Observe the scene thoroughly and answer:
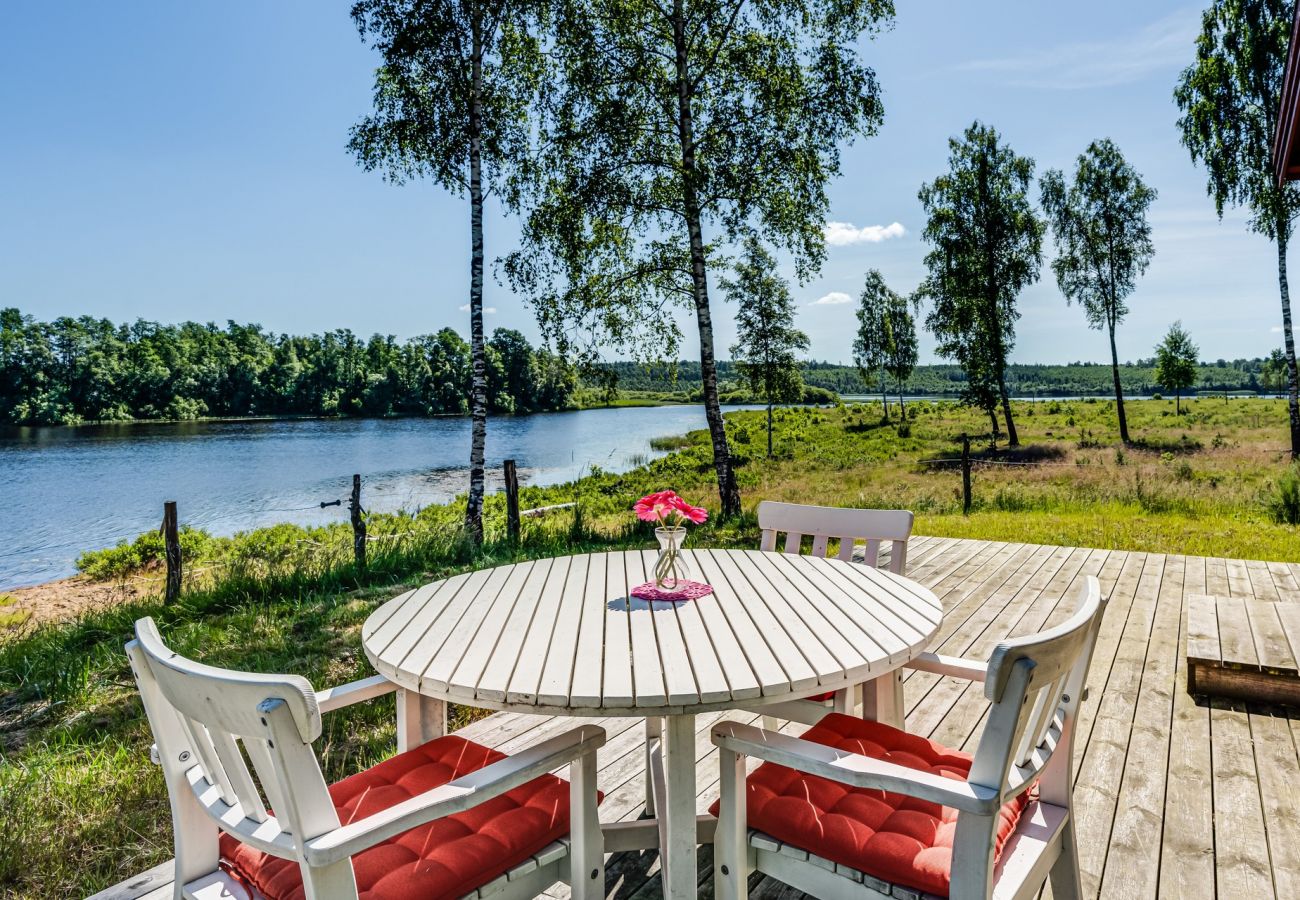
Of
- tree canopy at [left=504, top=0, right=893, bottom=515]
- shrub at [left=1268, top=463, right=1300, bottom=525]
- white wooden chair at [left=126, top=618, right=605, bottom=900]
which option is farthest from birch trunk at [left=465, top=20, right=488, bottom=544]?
shrub at [left=1268, top=463, right=1300, bottom=525]

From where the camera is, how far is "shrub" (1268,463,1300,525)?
21.7 feet

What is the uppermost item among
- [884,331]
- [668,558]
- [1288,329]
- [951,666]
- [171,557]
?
[884,331]

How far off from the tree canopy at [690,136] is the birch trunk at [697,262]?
0.07 ft

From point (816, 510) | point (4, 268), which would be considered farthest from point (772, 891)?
→ point (4, 268)

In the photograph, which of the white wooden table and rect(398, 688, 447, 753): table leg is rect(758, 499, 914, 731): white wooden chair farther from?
rect(398, 688, 447, 753): table leg

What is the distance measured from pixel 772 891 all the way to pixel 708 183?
785cm

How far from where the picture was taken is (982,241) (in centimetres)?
1678

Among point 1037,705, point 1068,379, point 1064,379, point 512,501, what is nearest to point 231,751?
point 1037,705

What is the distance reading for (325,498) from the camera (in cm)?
2030

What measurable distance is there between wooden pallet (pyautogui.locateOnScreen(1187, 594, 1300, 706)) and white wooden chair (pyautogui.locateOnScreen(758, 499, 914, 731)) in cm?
140

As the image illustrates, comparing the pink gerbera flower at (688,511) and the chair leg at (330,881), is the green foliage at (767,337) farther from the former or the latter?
the chair leg at (330,881)

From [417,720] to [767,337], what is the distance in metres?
19.8

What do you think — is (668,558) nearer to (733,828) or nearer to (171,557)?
(733,828)

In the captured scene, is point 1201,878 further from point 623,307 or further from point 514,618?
point 623,307
